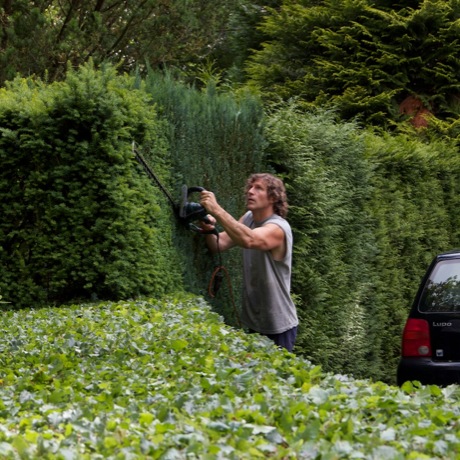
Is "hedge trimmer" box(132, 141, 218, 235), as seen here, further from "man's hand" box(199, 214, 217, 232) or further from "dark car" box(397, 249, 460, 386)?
"dark car" box(397, 249, 460, 386)

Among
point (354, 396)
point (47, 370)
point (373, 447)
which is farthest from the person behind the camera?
point (47, 370)

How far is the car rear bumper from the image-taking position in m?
8.28

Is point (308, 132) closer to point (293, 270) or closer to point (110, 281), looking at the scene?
point (293, 270)

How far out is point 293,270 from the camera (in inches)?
396

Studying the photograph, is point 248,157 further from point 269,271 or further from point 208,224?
point 269,271

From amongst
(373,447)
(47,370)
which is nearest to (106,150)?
(47,370)

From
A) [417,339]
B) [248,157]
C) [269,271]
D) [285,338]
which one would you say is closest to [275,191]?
[269,271]

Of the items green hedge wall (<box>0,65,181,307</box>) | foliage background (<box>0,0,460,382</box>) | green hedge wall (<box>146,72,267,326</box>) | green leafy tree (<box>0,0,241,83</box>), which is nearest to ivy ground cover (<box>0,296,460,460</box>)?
green hedge wall (<box>0,65,181,307</box>)

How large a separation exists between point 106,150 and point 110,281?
0.94 meters

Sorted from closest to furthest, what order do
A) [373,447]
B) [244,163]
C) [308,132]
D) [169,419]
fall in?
1. [373,447]
2. [169,419]
3. [244,163]
4. [308,132]

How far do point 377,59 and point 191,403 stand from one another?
14.3m

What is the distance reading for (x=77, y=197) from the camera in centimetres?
768

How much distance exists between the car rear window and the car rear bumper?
1.39 ft

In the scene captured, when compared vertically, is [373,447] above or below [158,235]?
below
